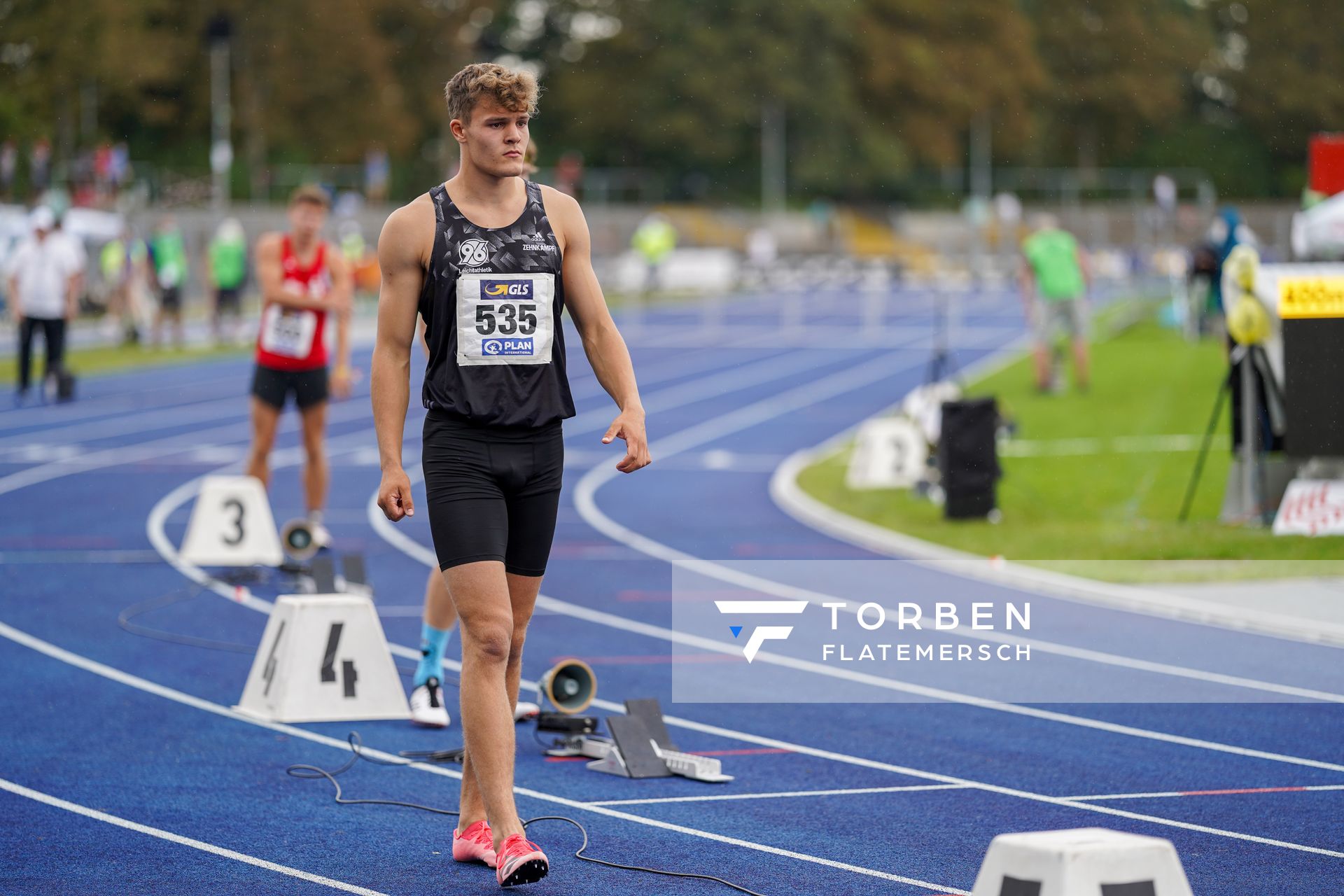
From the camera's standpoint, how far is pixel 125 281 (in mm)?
29219

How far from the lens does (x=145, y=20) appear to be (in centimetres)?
5738

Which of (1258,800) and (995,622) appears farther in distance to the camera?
(995,622)

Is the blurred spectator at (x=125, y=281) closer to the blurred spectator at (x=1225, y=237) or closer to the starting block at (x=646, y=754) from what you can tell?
the blurred spectator at (x=1225, y=237)

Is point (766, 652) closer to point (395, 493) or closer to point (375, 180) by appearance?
point (395, 493)

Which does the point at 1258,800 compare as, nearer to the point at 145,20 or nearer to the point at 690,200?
the point at 145,20

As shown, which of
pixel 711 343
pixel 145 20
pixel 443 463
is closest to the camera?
pixel 443 463

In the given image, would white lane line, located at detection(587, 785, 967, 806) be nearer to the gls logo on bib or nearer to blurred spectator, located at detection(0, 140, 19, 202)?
the gls logo on bib

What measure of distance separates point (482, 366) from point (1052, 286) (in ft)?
54.3

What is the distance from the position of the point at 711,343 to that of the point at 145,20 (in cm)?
3152

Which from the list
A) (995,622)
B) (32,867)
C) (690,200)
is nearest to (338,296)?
(995,622)

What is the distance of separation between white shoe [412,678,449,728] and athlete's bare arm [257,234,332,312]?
3.80 metres

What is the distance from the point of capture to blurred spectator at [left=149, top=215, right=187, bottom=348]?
90.8 ft

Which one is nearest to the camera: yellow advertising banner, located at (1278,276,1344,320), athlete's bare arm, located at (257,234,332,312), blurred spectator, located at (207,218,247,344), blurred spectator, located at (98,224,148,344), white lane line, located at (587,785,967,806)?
white lane line, located at (587,785,967,806)

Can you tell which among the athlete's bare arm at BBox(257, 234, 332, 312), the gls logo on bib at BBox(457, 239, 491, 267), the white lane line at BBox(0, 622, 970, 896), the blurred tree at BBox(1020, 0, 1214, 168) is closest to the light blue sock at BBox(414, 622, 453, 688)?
the white lane line at BBox(0, 622, 970, 896)
